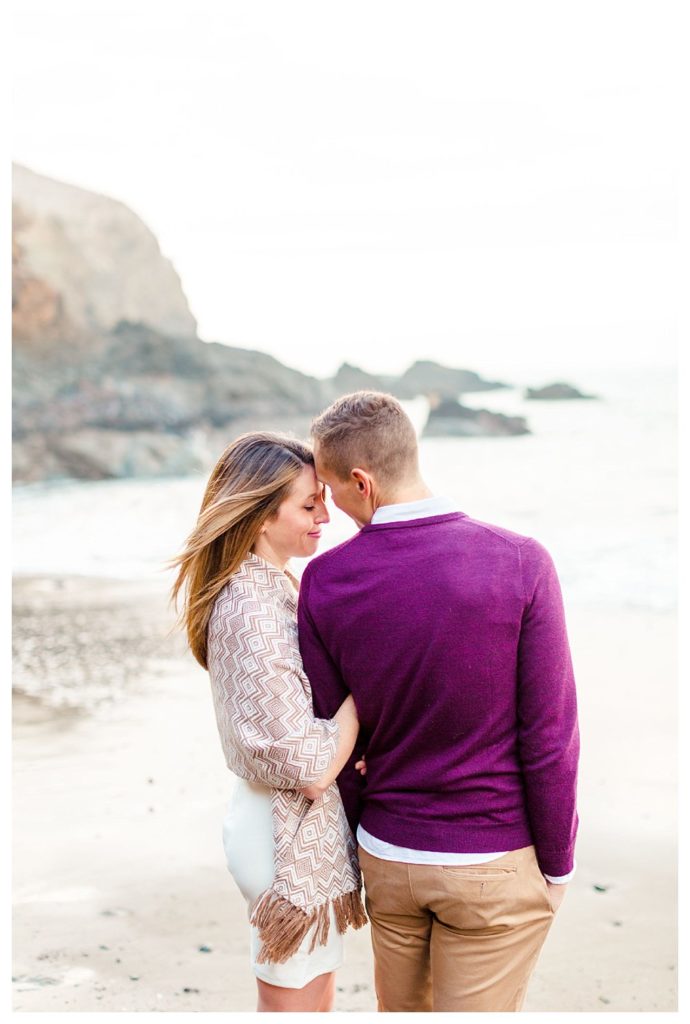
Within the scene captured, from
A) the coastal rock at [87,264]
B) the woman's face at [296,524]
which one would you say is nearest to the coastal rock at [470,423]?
the coastal rock at [87,264]

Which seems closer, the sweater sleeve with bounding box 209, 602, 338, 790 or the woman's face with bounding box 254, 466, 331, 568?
the sweater sleeve with bounding box 209, 602, 338, 790

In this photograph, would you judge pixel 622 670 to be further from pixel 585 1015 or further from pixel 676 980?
pixel 585 1015

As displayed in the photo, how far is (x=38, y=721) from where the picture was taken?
5812 millimetres

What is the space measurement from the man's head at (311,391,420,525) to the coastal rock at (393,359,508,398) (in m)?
31.6

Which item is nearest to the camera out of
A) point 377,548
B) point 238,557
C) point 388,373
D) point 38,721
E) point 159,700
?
point 377,548

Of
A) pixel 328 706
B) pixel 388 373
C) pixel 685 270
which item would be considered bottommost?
pixel 328 706

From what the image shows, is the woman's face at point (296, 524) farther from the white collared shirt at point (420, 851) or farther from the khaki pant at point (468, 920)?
the khaki pant at point (468, 920)

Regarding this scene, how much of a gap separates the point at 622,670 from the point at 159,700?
307cm

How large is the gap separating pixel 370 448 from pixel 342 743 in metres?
0.60

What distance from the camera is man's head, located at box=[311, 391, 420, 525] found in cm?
207

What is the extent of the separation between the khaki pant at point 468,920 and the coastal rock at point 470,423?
25.7 metres

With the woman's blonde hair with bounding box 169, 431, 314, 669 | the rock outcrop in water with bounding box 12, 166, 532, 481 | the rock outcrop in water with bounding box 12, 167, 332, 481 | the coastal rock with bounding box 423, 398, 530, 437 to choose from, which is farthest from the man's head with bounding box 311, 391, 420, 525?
the coastal rock with bounding box 423, 398, 530, 437

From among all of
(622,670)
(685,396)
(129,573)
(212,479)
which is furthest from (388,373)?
(212,479)

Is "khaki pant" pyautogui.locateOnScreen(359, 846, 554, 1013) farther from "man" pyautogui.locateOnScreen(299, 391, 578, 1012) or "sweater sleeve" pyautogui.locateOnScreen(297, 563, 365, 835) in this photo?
"sweater sleeve" pyautogui.locateOnScreen(297, 563, 365, 835)
